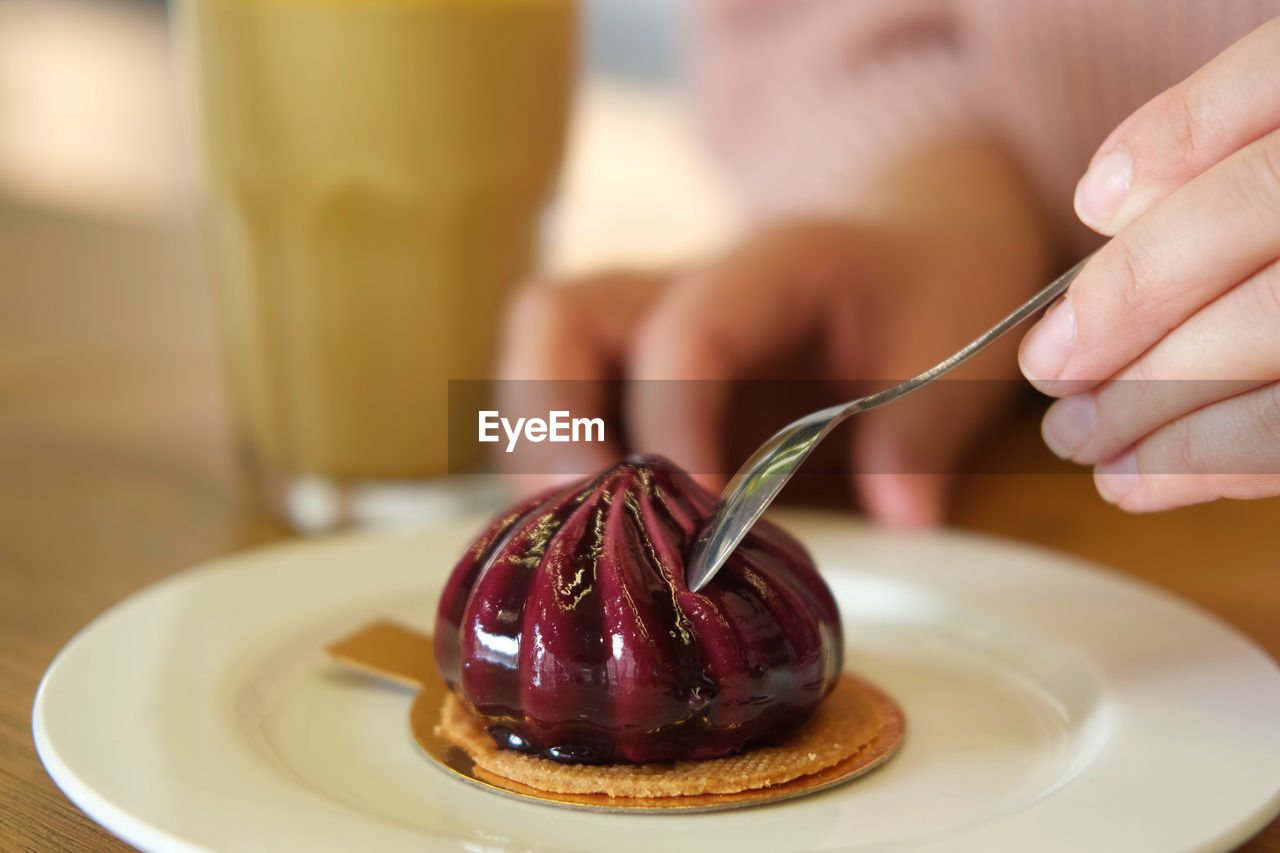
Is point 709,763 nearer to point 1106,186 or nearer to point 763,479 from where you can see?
point 763,479

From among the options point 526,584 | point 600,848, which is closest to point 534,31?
point 526,584

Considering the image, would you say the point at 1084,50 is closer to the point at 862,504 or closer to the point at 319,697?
the point at 862,504

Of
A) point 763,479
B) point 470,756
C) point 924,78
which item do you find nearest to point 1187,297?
point 763,479

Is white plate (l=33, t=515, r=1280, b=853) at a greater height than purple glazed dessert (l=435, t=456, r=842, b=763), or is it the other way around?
purple glazed dessert (l=435, t=456, r=842, b=763)

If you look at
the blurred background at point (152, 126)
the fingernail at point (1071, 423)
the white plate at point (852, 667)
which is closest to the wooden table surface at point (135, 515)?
the white plate at point (852, 667)

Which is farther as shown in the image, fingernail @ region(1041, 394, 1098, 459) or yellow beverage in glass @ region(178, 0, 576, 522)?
yellow beverage in glass @ region(178, 0, 576, 522)

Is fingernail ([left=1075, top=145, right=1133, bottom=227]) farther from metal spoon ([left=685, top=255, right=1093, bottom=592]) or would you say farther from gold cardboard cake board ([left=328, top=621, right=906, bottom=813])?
gold cardboard cake board ([left=328, top=621, right=906, bottom=813])

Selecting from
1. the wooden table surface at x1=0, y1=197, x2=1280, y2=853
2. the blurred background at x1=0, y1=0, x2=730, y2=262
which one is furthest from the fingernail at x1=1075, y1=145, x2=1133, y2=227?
the blurred background at x1=0, y1=0, x2=730, y2=262
